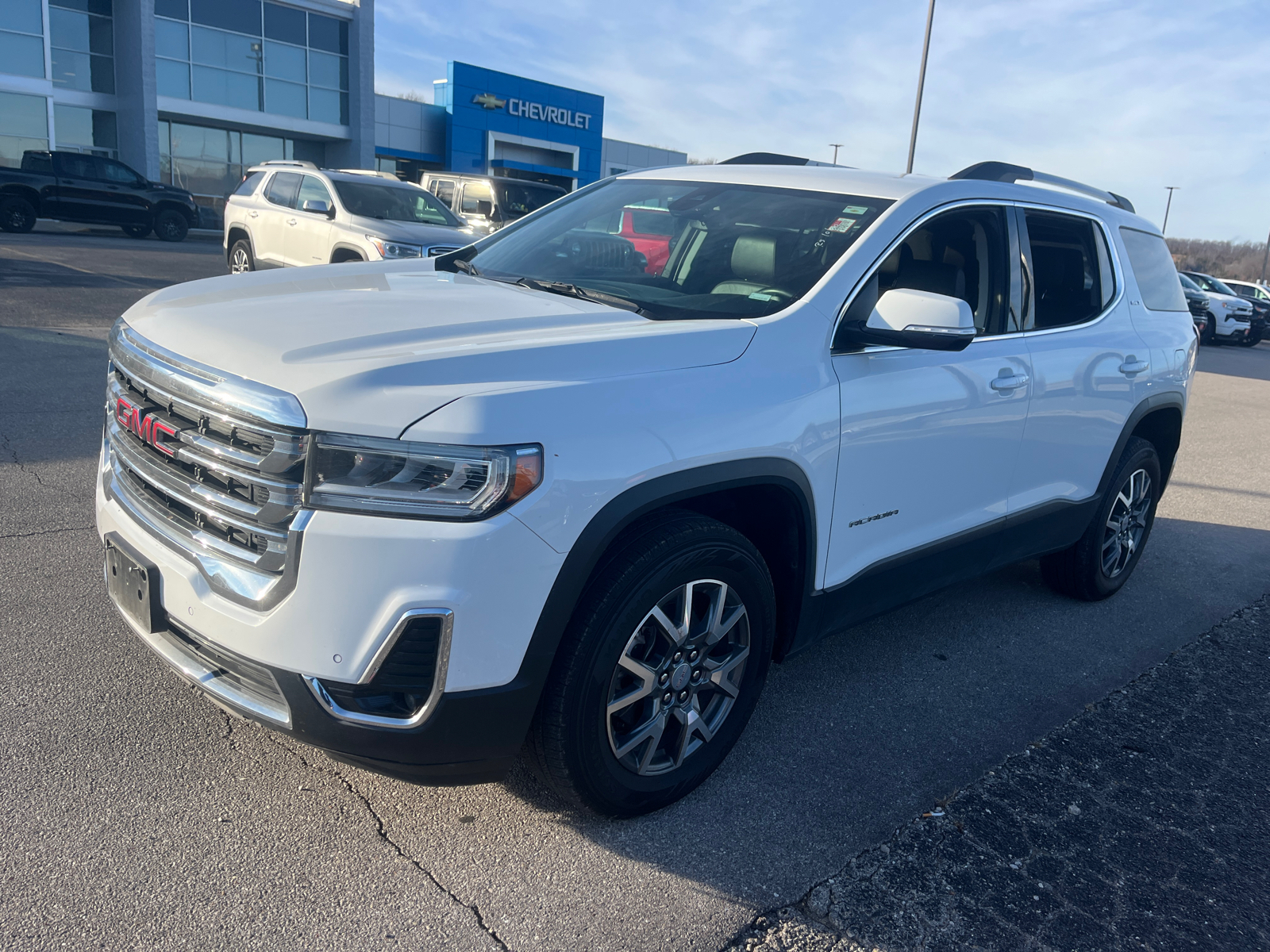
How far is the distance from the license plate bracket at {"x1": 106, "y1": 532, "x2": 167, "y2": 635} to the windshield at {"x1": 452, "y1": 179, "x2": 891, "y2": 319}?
1560mm

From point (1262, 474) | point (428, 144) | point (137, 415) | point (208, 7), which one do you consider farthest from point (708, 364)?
point (428, 144)

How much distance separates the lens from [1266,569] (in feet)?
18.7

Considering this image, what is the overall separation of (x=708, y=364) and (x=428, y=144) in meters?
39.4

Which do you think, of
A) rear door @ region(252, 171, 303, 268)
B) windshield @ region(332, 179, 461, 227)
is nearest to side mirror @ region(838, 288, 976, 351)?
windshield @ region(332, 179, 461, 227)

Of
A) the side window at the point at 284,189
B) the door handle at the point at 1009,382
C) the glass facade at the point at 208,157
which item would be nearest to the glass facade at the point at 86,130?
the glass facade at the point at 208,157

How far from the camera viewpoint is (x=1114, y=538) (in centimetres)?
487

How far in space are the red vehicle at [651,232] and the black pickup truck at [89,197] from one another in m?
23.4

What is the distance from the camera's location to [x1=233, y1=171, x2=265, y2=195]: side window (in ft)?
43.8

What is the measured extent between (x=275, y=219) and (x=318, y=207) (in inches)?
36.6

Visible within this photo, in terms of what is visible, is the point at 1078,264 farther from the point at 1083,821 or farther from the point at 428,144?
the point at 428,144

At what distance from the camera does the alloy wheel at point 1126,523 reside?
4824mm

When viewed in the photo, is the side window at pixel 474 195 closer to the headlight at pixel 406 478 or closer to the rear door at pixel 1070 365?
Result: the rear door at pixel 1070 365

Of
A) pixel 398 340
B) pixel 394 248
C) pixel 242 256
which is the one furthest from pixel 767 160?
pixel 242 256

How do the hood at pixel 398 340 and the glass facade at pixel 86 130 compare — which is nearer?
the hood at pixel 398 340
